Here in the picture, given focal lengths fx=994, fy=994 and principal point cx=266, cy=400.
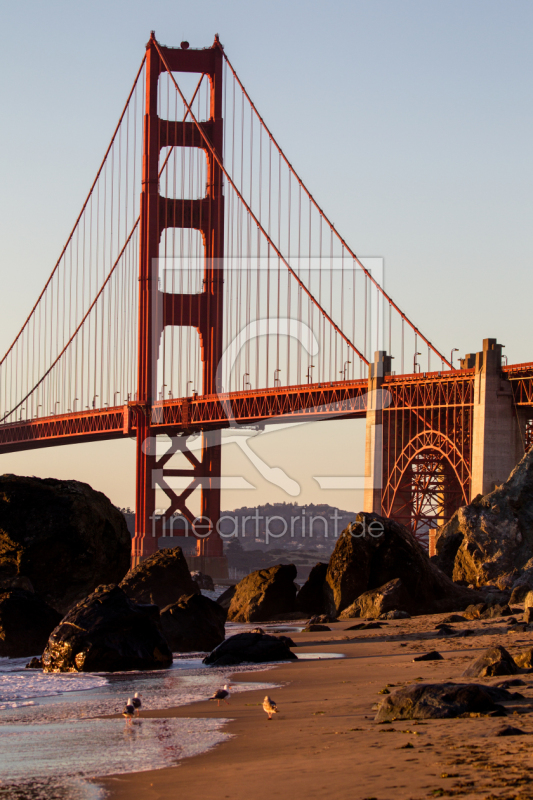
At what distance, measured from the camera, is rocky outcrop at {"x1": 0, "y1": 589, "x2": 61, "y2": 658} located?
15031 mm

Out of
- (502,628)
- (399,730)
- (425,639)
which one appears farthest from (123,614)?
(399,730)

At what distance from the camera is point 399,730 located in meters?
6.75

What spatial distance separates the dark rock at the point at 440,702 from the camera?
7.05 m

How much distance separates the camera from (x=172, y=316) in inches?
2325

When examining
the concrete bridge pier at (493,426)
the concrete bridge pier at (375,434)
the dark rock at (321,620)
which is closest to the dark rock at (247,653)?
the dark rock at (321,620)

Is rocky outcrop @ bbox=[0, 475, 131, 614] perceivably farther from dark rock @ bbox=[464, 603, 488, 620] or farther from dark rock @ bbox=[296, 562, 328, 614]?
dark rock @ bbox=[464, 603, 488, 620]

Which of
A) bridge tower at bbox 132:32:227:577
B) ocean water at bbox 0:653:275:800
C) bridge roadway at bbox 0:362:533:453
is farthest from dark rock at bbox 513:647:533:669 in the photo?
bridge tower at bbox 132:32:227:577

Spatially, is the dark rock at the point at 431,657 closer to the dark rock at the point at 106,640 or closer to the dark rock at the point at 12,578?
the dark rock at the point at 106,640

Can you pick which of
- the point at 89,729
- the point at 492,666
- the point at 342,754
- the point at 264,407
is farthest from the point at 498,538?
the point at 264,407

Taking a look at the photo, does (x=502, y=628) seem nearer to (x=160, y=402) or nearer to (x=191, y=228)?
(x=160, y=402)

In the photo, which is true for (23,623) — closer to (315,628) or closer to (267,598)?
(315,628)

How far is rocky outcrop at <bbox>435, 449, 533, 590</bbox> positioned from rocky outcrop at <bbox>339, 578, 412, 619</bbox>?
384cm

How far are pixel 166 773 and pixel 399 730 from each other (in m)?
1.63

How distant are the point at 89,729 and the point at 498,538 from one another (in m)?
17.7
